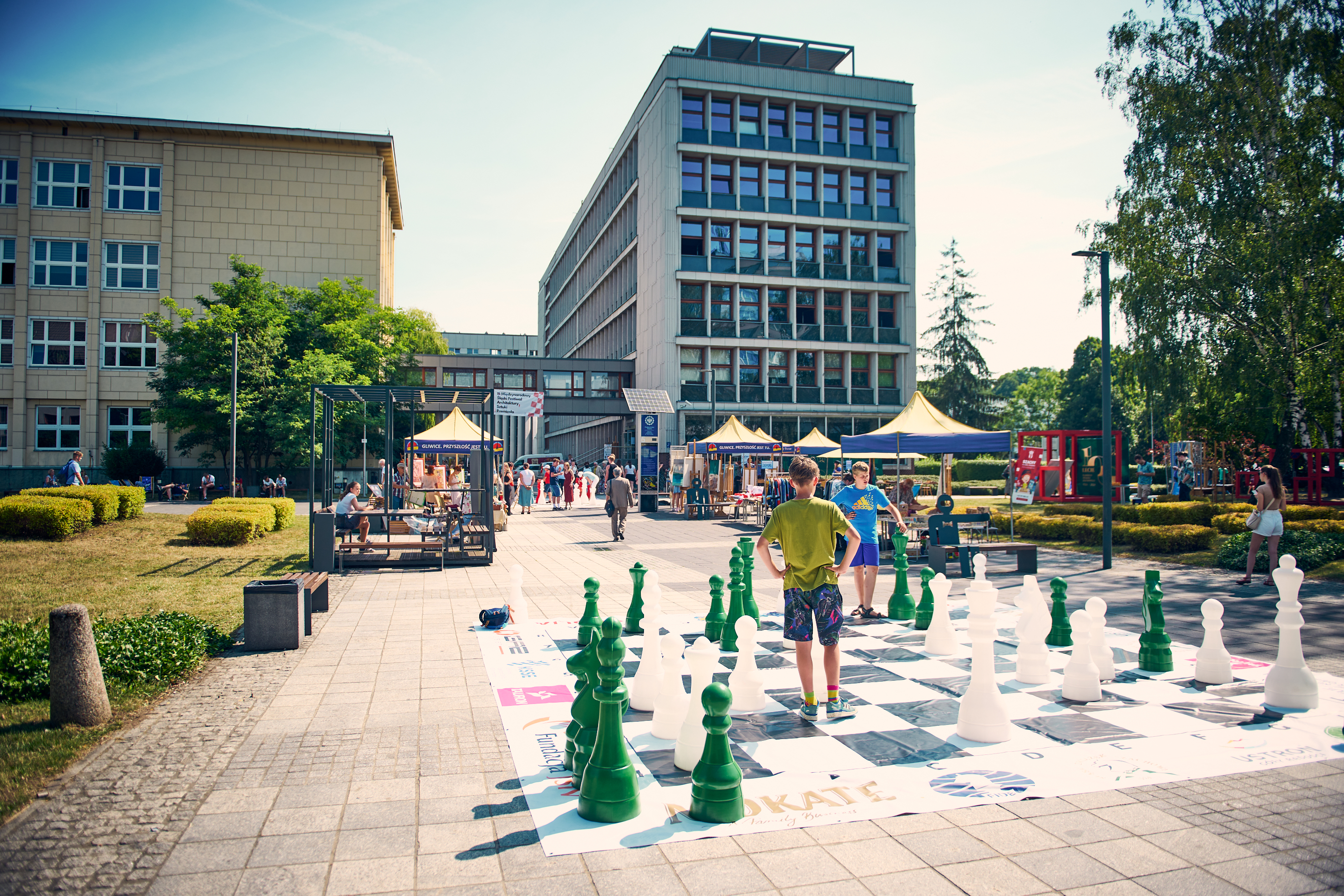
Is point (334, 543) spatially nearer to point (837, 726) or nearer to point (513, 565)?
point (513, 565)

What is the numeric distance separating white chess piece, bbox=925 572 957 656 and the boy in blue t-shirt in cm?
157

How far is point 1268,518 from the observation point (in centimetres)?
1072

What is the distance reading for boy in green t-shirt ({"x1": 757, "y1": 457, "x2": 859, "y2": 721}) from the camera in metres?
5.13

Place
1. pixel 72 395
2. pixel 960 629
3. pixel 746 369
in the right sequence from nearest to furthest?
pixel 960 629, pixel 72 395, pixel 746 369

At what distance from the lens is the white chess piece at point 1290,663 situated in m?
5.23

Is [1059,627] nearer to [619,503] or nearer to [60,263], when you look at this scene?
[619,503]

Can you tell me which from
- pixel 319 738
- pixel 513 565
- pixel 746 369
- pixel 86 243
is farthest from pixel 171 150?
pixel 319 738

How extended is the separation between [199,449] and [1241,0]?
141ft

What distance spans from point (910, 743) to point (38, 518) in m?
17.8

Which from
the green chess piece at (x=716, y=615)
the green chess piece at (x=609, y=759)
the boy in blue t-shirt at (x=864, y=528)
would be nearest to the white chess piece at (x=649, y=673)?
the green chess piece at (x=609, y=759)

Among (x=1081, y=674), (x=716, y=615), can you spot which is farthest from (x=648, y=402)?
(x=1081, y=674)

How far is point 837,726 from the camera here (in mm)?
4988

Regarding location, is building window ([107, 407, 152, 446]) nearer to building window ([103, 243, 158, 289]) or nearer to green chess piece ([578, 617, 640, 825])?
building window ([103, 243, 158, 289])

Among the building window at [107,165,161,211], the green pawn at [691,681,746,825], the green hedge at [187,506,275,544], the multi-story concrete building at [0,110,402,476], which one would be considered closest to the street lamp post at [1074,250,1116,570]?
the green pawn at [691,681,746,825]
